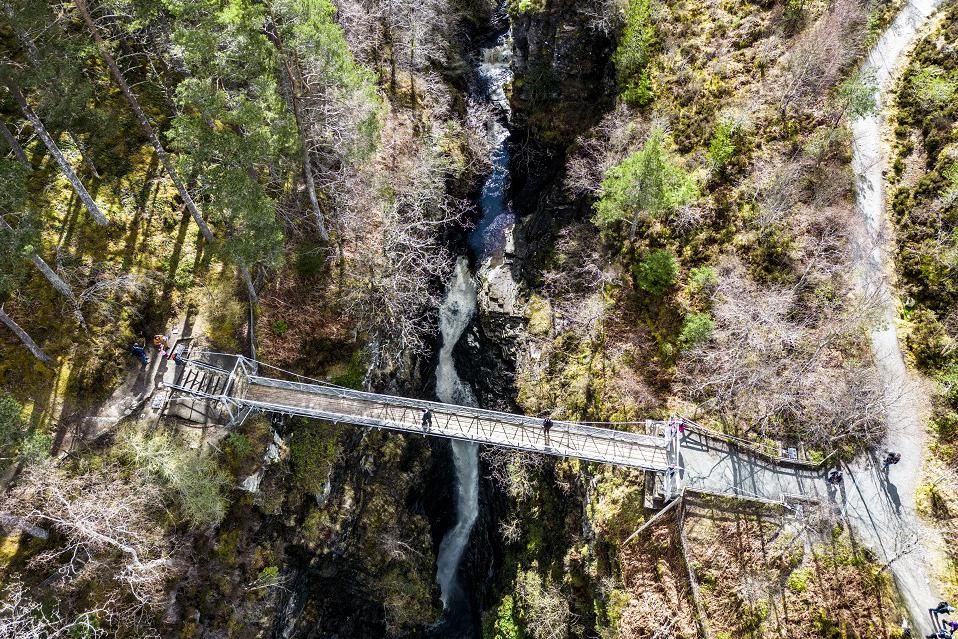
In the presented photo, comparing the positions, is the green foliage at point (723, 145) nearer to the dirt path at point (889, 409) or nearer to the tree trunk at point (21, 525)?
the dirt path at point (889, 409)

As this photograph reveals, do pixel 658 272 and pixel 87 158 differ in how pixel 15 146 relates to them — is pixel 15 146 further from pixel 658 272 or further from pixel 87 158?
pixel 658 272

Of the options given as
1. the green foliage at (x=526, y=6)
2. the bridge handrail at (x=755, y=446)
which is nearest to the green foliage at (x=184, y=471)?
the bridge handrail at (x=755, y=446)

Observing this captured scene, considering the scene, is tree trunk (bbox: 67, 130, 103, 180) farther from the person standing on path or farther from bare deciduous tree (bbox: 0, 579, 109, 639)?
bare deciduous tree (bbox: 0, 579, 109, 639)

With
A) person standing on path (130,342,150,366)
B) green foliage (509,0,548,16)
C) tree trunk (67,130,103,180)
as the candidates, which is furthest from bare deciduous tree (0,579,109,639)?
green foliage (509,0,548,16)

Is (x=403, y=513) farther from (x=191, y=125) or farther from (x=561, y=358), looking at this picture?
(x=191, y=125)

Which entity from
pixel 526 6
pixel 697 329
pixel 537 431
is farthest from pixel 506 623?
pixel 526 6

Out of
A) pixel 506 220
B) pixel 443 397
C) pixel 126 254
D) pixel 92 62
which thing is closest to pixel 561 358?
pixel 443 397

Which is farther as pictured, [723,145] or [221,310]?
[723,145]
